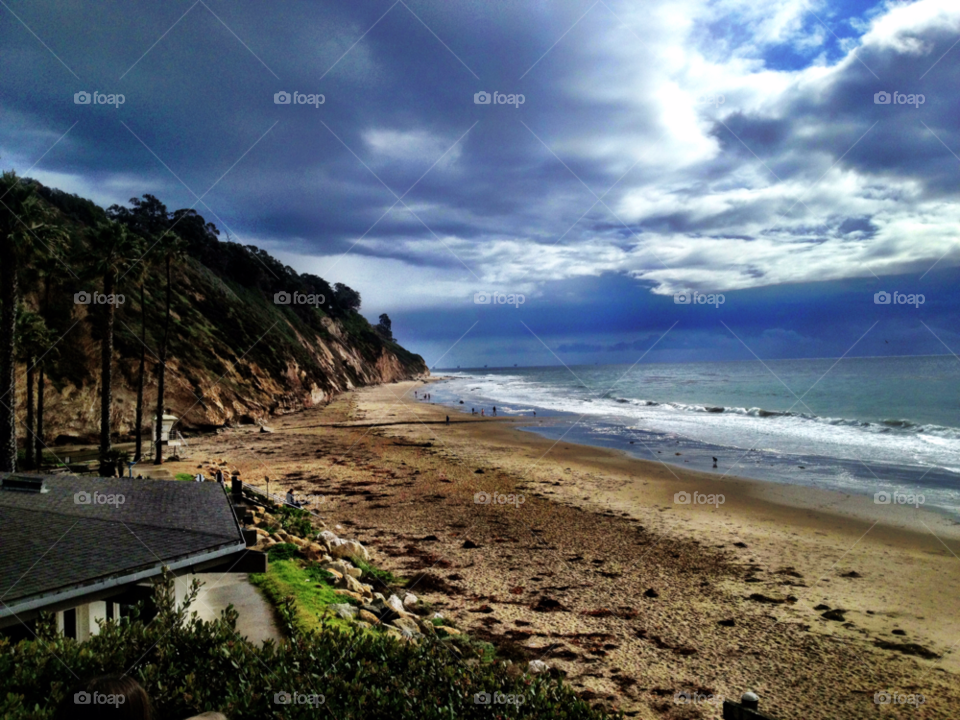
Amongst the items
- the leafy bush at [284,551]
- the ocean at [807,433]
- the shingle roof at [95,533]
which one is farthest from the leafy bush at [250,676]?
Result: the ocean at [807,433]

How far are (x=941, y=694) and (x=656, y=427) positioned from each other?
34025 millimetres

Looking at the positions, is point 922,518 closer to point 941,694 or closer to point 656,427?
point 941,694

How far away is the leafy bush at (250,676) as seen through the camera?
15.0 feet

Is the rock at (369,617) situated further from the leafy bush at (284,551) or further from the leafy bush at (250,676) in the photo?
the leafy bush at (250,676)

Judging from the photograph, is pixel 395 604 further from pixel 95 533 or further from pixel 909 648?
pixel 909 648

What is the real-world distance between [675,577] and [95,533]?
40.0ft

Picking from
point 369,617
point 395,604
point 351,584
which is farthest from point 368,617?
point 351,584

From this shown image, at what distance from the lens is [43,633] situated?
5262 millimetres

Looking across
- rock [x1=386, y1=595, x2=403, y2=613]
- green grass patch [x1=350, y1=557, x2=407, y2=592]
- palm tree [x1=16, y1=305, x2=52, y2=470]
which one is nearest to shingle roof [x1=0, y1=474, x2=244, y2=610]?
rock [x1=386, y1=595, x2=403, y2=613]

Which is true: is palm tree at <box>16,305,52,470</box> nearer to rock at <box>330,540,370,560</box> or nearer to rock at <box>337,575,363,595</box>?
rock at <box>330,540,370,560</box>

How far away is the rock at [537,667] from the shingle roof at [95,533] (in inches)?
202

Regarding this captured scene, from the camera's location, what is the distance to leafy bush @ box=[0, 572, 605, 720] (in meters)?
4.57

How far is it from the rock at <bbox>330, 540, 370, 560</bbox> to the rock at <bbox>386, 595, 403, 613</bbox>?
2858 millimetres

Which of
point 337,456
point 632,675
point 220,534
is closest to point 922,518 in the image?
point 632,675
